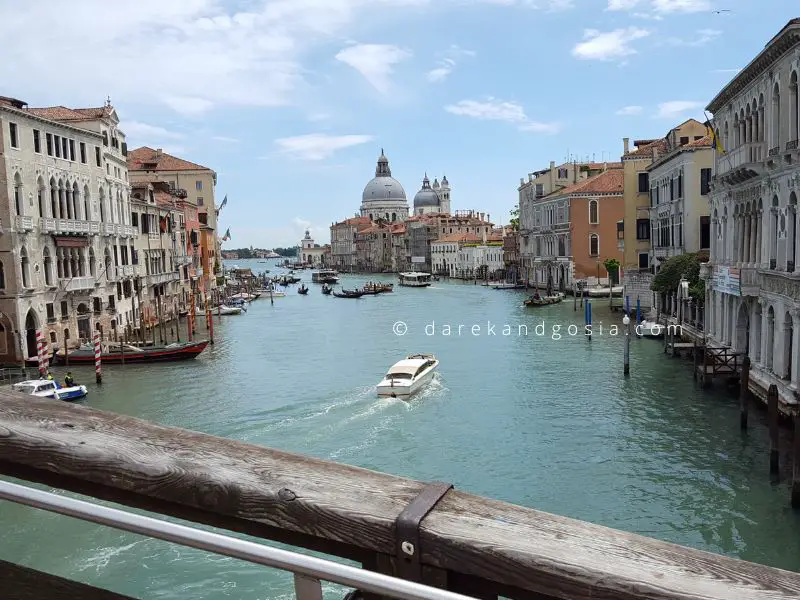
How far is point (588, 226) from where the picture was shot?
48.0m

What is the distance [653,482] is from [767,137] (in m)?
7.20

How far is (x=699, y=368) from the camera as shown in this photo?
59.4 ft

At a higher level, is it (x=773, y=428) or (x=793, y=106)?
(x=793, y=106)

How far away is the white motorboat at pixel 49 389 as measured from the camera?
1636 cm

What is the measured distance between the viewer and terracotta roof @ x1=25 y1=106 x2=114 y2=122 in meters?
26.3

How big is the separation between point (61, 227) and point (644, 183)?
24.8 meters

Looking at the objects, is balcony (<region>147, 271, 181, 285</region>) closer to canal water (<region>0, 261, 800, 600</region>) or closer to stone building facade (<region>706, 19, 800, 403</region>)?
canal water (<region>0, 261, 800, 600</region>)

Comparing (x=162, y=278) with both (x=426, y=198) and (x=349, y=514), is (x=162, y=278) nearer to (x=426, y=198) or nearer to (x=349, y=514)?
(x=349, y=514)

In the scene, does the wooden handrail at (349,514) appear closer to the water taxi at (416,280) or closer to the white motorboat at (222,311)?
the white motorboat at (222,311)

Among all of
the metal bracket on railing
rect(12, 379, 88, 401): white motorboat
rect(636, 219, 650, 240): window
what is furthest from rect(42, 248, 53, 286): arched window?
rect(636, 219, 650, 240): window

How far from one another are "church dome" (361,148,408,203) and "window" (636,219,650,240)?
10597 cm

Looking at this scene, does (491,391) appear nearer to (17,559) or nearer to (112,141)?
(17,559)

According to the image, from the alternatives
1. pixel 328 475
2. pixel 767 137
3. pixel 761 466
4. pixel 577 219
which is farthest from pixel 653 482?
pixel 577 219

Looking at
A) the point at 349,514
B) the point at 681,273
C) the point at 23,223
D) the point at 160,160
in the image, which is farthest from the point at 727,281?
the point at 160,160
